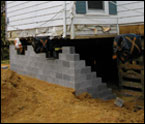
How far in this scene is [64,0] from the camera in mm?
8500

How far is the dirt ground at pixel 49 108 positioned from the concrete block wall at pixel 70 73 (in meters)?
0.36

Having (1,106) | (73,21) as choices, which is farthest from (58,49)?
(1,106)

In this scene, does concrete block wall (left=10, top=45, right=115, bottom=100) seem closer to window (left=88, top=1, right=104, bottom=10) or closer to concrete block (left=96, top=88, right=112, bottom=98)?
concrete block (left=96, top=88, right=112, bottom=98)

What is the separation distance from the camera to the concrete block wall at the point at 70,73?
27.6 feet

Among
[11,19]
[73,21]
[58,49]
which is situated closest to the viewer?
[73,21]

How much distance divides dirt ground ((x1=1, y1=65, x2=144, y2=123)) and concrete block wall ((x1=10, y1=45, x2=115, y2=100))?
0.36 metres

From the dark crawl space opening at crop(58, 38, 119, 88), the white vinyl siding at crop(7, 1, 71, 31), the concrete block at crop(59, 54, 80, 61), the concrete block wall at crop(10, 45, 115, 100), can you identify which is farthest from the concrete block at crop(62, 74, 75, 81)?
the dark crawl space opening at crop(58, 38, 119, 88)

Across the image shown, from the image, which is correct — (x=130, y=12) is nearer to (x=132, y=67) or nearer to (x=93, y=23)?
(x=93, y=23)

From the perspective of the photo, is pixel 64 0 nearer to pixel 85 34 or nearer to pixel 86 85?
pixel 85 34

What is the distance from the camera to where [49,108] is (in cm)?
693

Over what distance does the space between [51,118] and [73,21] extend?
3.77 meters

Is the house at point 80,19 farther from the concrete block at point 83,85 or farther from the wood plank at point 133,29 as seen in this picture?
the concrete block at point 83,85

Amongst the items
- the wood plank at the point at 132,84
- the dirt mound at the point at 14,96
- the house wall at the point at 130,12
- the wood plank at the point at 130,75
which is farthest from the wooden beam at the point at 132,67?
the dirt mound at the point at 14,96

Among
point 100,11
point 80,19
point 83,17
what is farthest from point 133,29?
point 80,19
